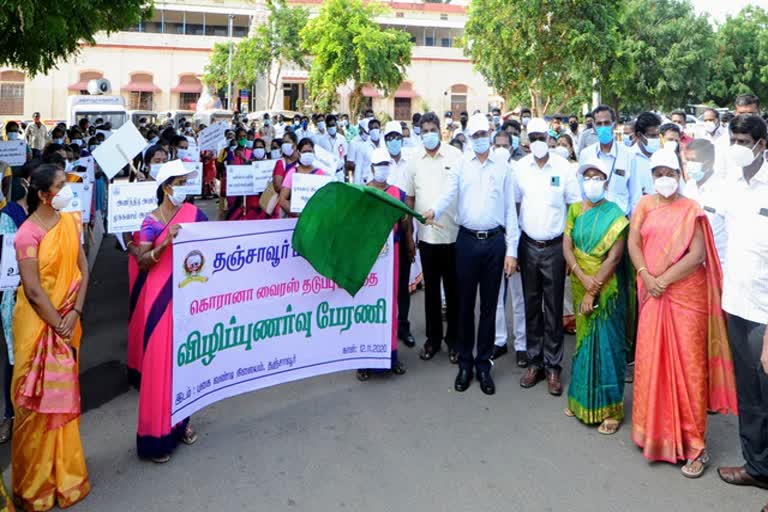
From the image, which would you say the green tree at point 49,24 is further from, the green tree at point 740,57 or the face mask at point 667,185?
the green tree at point 740,57

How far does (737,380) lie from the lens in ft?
12.4

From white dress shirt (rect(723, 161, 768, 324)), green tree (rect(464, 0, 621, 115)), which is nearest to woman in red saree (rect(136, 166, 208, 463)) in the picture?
white dress shirt (rect(723, 161, 768, 324))

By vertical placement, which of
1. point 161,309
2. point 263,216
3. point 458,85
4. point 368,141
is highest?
point 458,85

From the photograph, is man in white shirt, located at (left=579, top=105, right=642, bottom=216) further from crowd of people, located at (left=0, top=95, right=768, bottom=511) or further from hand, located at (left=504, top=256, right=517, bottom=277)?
hand, located at (left=504, top=256, right=517, bottom=277)

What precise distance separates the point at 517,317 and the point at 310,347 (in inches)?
78.4

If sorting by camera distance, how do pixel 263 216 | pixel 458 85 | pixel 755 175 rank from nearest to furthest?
1. pixel 755 175
2. pixel 263 216
3. pixel 458 85

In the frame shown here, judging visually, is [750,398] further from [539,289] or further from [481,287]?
[481,287]

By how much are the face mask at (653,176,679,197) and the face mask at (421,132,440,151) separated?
6.84ft

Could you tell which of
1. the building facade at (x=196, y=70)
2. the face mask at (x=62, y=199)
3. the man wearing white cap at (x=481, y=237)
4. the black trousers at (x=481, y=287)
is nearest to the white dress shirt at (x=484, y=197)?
the man wearing white cap at (x=481, y=237)

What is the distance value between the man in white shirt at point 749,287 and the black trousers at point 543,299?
4.62 feet

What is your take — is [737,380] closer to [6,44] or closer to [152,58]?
[6,44]

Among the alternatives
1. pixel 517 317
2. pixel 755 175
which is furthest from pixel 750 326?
pixel 517 317

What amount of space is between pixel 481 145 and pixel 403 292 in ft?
5.05

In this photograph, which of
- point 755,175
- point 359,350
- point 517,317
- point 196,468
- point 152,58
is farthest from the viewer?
point 152,58
